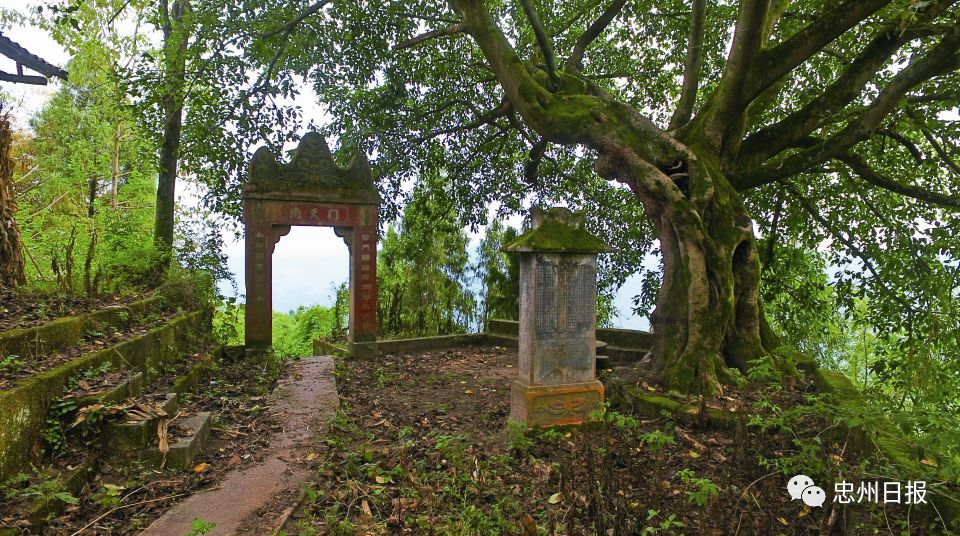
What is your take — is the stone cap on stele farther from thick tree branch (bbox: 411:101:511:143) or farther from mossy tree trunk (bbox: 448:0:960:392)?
thick tree branch (bbox: 411:101:511:143)

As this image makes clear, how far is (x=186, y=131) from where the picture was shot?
8.95 m

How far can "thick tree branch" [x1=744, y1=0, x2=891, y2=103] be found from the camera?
5996 mm

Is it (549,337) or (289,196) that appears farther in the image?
(289,196)

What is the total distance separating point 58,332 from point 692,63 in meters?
7.91

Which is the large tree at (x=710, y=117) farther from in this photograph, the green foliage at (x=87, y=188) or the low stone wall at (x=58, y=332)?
the low stone wall at (x=58, y=332)

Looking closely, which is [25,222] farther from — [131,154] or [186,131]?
[131,154]

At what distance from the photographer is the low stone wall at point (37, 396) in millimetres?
3418

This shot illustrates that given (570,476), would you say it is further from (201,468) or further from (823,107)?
(823,107)

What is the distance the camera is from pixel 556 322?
546cm

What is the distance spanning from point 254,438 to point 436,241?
8134 millimetres

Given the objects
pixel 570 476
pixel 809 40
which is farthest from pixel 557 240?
pixel 809 40

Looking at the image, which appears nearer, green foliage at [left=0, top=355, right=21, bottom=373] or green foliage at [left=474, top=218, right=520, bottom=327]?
green foliage at [left=0, top=355, right=21, bottom=373]

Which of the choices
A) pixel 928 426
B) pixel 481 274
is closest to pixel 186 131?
pixel 481 274

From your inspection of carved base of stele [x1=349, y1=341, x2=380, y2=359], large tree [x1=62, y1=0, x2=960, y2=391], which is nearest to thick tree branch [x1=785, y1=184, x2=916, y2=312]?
large tree [x1=62, y1=0, x2=960, y2=391]
